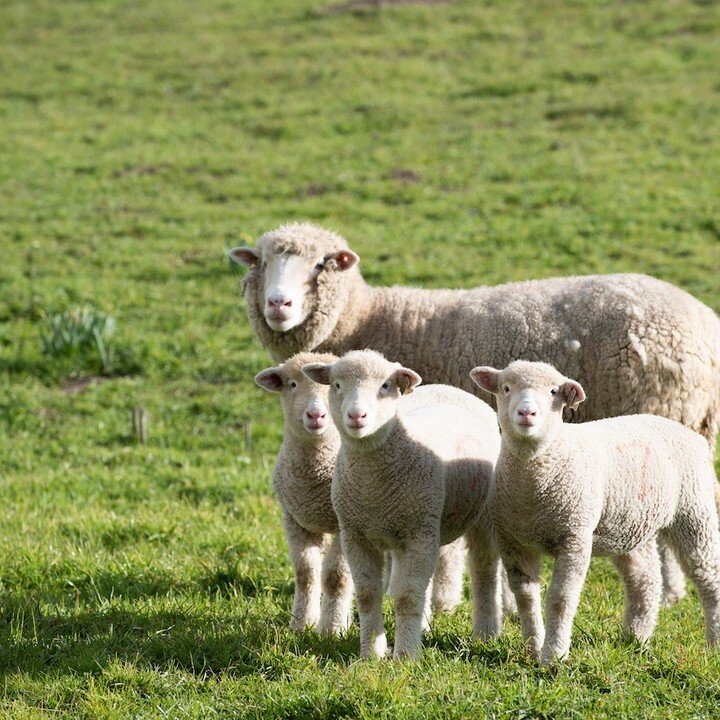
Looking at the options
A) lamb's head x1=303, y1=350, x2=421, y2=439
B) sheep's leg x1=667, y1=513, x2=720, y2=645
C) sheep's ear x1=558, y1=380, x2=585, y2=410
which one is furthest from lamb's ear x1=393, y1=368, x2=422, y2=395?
sheep's leg x1=667, y1=513, x2=720, y2=645

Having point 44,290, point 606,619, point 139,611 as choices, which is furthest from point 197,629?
point 44,290

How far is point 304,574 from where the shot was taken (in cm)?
544

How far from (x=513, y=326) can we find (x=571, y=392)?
7.09 ft

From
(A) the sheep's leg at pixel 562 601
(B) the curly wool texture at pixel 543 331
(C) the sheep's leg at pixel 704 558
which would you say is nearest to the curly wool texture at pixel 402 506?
(A) the sheep's leg at pixel 562 601

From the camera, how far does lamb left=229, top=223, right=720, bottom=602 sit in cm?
648

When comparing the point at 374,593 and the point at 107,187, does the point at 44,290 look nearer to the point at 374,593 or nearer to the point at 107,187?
the point at 107,187

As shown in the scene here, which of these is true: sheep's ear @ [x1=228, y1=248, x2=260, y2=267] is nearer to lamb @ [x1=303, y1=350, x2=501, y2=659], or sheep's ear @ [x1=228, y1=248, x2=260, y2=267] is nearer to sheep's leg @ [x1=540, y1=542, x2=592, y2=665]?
lamb @ [x1=303, y1=350, x2=501, y2=659]

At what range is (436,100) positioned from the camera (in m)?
19.5

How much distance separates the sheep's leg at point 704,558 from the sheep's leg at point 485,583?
873 mm

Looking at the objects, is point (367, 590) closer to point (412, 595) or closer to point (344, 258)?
point (412, 595)

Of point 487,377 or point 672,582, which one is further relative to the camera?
point 672,582

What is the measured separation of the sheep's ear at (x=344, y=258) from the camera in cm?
700

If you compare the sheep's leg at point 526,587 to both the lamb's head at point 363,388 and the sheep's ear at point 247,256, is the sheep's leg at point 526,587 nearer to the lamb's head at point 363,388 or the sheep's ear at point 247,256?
the lamb's head at point 363,388

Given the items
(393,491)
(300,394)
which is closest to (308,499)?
(300,394)
